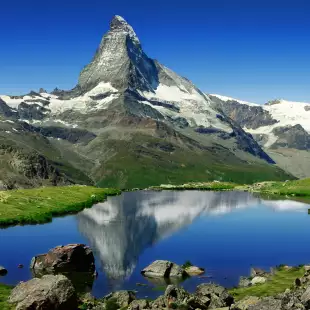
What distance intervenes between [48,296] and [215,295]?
696 inches

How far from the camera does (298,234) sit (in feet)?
355

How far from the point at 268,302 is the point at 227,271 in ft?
96.5

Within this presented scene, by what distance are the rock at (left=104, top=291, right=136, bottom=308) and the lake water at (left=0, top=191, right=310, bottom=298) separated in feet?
12.8

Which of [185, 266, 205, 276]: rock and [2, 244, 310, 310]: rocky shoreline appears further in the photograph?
[185, 266, 205, 276]: rock

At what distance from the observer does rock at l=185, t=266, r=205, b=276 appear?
218ft

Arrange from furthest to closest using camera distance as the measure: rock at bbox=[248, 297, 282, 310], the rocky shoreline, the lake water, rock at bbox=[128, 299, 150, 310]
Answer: the lake water, rock at bbox=[128, 299, 150, 310], the rocky shoreline, rock at bbox=[248, 297, 282, 310]

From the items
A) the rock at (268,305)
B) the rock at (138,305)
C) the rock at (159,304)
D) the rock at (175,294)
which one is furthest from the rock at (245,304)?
the rock at (138,305)

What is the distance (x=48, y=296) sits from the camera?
147 feet

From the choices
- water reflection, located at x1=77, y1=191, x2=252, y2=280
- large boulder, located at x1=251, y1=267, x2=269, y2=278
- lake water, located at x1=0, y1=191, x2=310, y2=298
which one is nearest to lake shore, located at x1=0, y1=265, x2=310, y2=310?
lake water, located at x1=0, y1=191, x2=310, y2=298

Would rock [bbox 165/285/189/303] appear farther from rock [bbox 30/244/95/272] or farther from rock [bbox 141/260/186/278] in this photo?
rock [bbox 30/244/95/272]

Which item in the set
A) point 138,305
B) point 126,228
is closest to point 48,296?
point 138,305

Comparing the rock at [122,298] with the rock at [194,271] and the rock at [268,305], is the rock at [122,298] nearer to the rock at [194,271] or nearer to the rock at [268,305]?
the rock at [268,305]

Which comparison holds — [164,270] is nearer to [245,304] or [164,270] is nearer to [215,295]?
[215,295]

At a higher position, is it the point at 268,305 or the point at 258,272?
the point at 268,305
